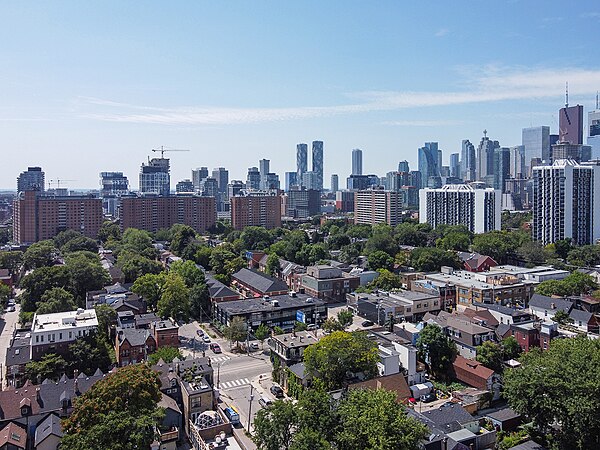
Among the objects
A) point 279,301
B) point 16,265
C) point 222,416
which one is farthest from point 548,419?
point 16,265

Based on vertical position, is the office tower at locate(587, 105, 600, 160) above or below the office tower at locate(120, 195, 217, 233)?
above

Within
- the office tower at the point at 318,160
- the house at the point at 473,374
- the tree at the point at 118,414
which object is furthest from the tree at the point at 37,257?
the office tower at the point at 318,160

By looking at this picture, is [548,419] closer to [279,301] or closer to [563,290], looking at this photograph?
[279,301]

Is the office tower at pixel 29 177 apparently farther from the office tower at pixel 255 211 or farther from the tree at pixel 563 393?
the tree at pixel 563 393

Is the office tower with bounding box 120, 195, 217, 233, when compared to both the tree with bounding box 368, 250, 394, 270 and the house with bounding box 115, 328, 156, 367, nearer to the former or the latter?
the tree with bounding box 368, 250, 394, 270

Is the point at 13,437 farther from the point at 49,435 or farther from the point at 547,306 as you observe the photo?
the point at 547,306

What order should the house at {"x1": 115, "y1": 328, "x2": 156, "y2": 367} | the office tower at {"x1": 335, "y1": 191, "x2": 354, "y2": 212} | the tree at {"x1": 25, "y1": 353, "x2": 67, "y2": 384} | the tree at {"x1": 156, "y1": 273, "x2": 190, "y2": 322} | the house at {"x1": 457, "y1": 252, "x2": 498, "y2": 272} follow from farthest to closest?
the office tower at {"x1": 335, "y1": 191, "x2": 354, "y2": 212} < the house at {"x1": 457, "y1": 252, "x2": 498, "y2": 272} < the tree at {"x1": 156, "y1": 273, "x2": 190, "y2": 322} < the house at {"x1": 115, "y1": 328, "x2": 156, "y2": 367} < the tree at {"x1": 25, "y1": 353, "x2": 67, "y2": 384}

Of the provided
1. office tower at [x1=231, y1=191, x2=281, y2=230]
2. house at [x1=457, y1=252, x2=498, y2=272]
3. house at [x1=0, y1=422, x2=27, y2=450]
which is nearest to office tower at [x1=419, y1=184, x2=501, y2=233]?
house at [x1=457, y1=252, x2=498, y2=272]
